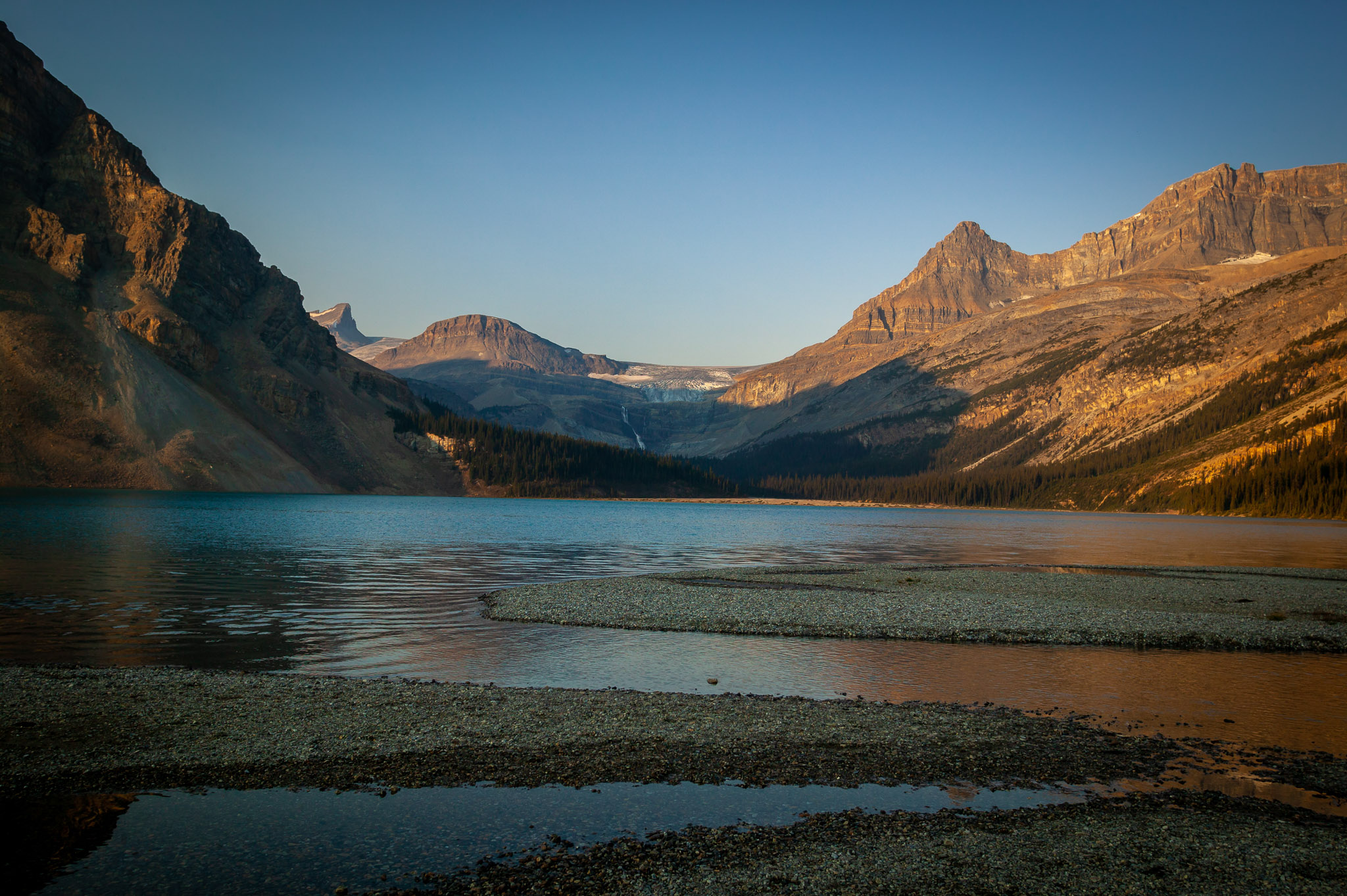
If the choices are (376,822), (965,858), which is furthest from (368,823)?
(965,858)

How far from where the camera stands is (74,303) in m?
156

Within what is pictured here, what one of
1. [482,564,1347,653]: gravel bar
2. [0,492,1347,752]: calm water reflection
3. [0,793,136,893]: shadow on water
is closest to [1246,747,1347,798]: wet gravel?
[0,492,1347,752]: calm water reflection

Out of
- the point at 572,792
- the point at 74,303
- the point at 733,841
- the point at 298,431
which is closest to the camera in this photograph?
the point at 733,841

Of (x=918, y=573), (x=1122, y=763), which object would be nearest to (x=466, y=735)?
(x=1122, y=763)

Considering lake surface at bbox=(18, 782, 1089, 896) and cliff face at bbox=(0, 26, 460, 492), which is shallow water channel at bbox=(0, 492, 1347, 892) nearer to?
lake surface at bbox=(18, 782, 1089, 896)

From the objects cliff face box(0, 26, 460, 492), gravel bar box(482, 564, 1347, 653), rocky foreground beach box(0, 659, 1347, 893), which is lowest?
gravel bar box(482, 564, 1347, 653)

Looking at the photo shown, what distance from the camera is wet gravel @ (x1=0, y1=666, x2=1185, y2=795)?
45.5 feet

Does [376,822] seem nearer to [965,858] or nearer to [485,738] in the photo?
[485,738]

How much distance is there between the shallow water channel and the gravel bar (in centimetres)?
174

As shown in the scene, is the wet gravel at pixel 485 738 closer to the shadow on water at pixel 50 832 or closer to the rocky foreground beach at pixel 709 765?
the rocky foreground beach at pixel 709 765

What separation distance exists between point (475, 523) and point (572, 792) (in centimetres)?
9657

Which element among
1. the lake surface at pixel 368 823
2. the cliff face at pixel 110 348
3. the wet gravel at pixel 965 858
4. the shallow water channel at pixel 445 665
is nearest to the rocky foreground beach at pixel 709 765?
the wet gravel at pixel 965 858

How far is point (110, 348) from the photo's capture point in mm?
150375

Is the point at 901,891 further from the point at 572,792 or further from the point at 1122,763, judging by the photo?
the point at 1122,763
